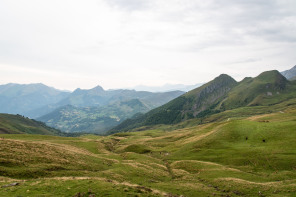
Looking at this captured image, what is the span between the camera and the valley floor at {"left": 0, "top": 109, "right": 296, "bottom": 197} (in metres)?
26.5

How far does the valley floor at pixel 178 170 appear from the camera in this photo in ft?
87.0

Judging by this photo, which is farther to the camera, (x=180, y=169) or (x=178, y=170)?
(x=180, y=169)

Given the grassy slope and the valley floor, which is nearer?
the valley floor

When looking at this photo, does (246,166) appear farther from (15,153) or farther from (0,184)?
(15,153)

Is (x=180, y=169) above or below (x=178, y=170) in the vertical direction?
below

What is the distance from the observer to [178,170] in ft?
170

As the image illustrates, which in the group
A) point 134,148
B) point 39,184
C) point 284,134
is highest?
point 39,184

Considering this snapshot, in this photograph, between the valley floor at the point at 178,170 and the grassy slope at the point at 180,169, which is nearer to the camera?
the valley floor at the point at 178,170

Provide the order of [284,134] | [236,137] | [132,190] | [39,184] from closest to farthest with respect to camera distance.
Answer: [132,190]
[39,184]
[284,134]
[236,137]

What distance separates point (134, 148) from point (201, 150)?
33869 millimetres

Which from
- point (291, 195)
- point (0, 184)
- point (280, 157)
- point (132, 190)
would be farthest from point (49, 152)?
point (280, 157)

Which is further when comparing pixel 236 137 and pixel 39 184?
pixel 236 137

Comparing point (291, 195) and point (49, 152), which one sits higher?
point (49, 152)

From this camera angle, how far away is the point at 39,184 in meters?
26.9
